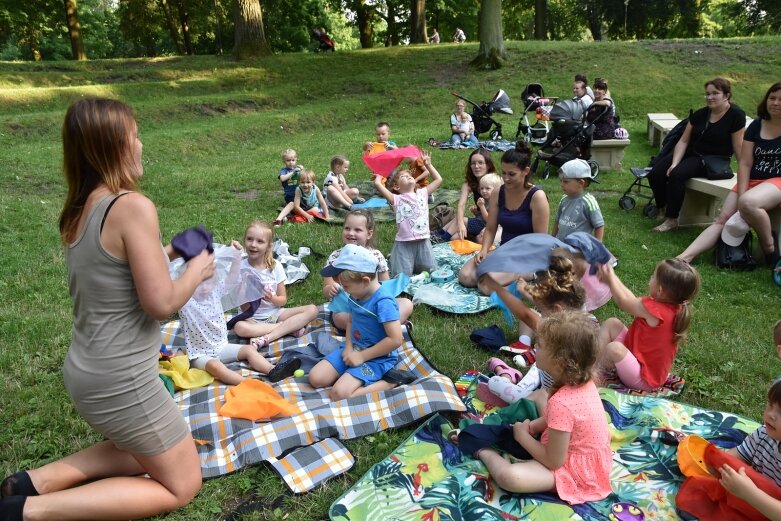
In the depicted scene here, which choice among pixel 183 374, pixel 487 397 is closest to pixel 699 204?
pixel 487 397

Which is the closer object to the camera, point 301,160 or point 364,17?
point 301,160

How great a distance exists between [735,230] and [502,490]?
4311mm

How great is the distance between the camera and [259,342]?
444 centimetres

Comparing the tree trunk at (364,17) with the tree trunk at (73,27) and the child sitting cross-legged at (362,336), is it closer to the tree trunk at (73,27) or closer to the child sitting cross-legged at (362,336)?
the tree trunk at (73,27)

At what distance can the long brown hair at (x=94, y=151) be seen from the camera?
7.16ft

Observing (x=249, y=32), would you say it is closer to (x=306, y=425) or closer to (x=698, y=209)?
(x=698, y=209)

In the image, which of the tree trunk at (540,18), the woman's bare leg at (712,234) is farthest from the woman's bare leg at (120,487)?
the tree trunk at (540,18)

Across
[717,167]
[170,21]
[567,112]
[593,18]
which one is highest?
[170,21]

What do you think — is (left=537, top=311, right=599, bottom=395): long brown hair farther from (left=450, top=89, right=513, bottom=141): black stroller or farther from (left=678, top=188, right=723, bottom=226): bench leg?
(left=450, top=89, right=513, bottom=141): black stroller

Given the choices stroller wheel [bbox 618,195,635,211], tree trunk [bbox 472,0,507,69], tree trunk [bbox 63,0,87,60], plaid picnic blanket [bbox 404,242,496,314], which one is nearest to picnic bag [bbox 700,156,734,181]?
stroller wheel [bbox 618,195,635,211]

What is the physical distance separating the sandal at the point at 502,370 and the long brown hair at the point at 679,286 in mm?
1010

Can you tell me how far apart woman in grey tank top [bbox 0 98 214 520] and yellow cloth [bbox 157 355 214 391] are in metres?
1.05

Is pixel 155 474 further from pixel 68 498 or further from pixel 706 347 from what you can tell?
pixel 706 347

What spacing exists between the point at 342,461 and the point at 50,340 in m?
2.74
